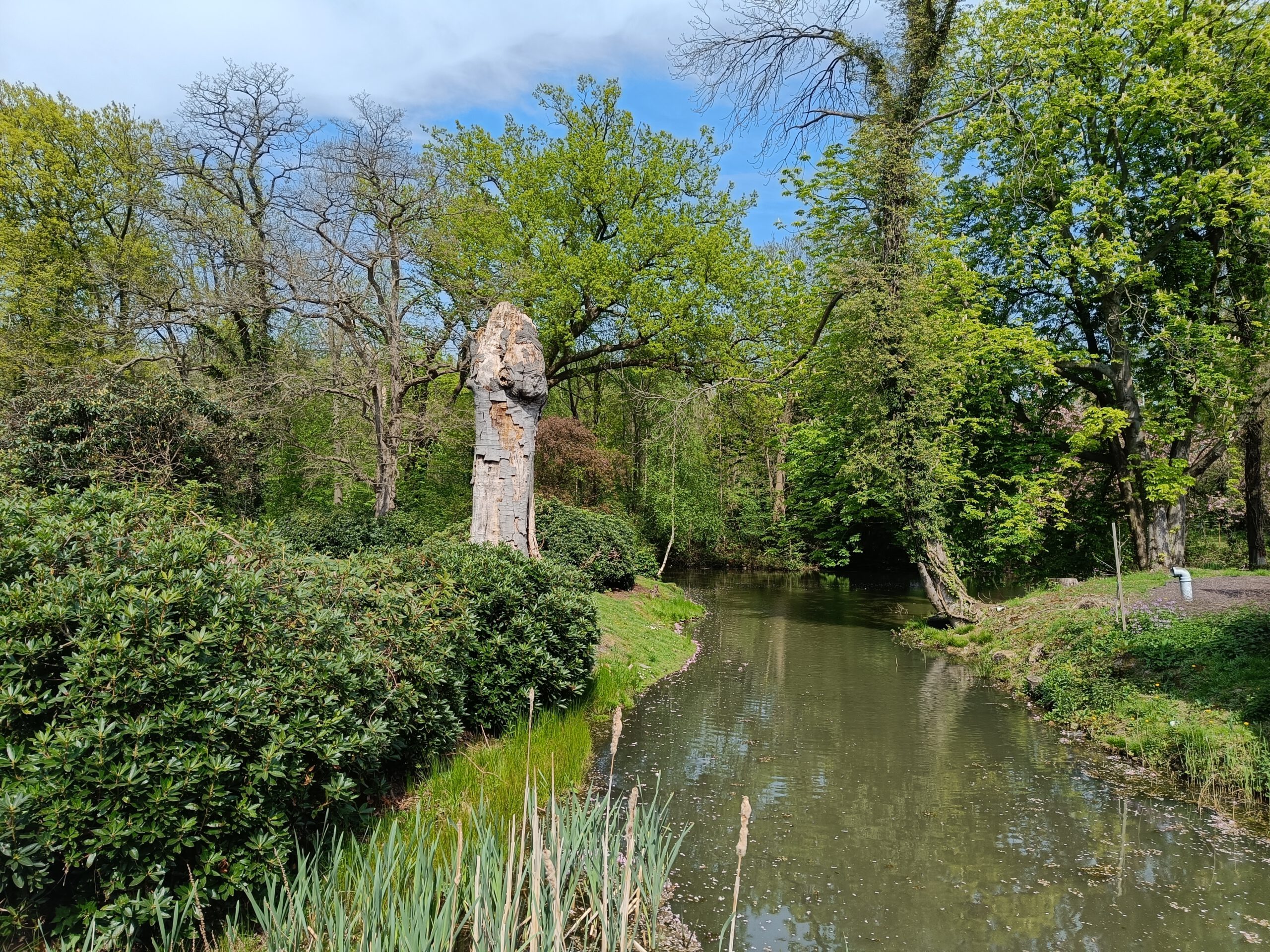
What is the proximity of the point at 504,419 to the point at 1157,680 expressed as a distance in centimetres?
857

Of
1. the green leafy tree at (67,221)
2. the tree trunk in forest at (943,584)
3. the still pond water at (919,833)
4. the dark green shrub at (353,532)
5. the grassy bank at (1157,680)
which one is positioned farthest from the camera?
the green leafy tree at (67,221)

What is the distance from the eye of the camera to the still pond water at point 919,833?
160 inches

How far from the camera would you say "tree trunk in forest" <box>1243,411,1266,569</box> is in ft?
51.8

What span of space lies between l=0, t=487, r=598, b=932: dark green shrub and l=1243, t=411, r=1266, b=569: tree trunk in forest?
63.6 feet

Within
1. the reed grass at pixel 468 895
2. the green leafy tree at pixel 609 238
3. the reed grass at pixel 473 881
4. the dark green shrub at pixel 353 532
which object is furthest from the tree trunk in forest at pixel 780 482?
the reed grass at pixel 468 895

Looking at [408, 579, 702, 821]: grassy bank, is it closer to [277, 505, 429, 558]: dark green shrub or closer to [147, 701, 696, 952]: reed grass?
[147, 701, 696, 952]: reed grass

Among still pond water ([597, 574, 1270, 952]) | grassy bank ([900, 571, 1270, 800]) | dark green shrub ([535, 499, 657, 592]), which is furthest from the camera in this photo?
dark green shrub ([535, 499, 657, 592])

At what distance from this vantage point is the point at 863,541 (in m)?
24.4

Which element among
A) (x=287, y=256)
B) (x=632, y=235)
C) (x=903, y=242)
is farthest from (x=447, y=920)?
(x=632, y=235)

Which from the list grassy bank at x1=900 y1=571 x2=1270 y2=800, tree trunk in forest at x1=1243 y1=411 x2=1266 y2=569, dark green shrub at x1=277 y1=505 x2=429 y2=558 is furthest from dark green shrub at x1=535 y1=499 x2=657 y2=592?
tree trunk in forest at x1=1243 y1=411 x2=1266 y2=569

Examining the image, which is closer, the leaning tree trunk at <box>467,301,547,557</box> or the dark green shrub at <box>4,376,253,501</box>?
the leaning tree trunk at <box>467,301,547,557</box>

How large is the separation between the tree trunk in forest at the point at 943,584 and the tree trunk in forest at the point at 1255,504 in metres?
8.16

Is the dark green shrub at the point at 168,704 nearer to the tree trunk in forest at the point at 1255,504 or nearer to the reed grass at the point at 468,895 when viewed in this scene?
the reed grass at the point at 468,895

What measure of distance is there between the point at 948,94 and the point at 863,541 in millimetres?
Answer: 14244
